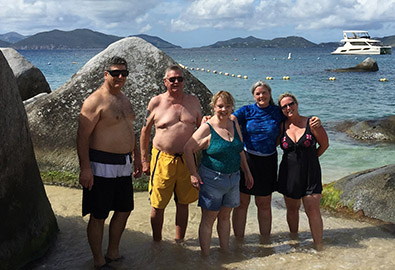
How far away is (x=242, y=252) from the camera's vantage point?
524 centimetres

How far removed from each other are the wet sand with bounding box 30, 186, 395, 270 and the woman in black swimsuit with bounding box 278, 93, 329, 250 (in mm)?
504

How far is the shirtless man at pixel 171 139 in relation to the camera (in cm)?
499

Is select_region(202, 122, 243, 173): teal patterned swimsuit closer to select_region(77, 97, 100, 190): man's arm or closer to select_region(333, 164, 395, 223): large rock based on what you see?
select_region(77, 97, 100, 190): man's arm

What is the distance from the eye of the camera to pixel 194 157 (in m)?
5.03

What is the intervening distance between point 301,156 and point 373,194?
2.32 metres

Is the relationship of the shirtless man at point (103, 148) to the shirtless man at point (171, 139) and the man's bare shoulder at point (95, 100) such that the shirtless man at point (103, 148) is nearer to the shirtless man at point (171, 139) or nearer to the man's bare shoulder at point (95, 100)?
the man's bare shoulder at point (95, 100)

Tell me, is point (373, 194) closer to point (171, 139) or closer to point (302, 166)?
point (302, 166)

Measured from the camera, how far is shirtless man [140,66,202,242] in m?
4.99

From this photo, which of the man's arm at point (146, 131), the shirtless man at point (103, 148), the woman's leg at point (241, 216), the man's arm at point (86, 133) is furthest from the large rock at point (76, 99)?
the man's arm at point (86, 133)

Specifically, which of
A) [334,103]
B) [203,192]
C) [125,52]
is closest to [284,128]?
[203,192]

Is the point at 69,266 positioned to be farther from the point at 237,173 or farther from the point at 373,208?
the point at 373,208

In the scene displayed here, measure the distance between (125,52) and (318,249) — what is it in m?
4.94

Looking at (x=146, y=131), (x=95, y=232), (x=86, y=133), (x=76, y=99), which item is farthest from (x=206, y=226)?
(x=76, y=99)

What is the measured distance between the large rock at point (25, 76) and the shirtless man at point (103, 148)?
465 inches
